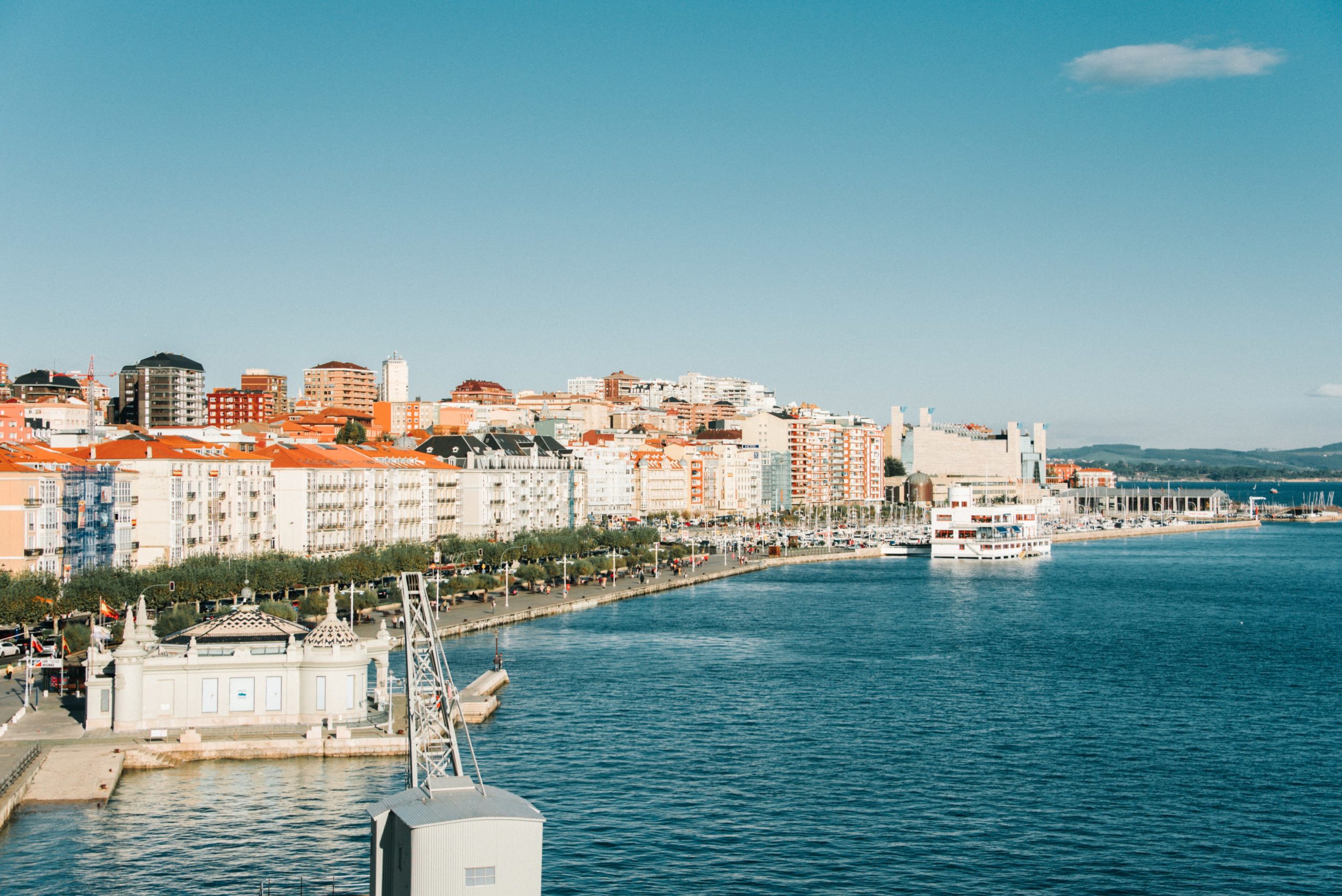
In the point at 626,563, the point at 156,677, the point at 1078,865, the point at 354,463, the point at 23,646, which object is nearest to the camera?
the point at 1078,865

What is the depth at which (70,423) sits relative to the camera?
12469cm

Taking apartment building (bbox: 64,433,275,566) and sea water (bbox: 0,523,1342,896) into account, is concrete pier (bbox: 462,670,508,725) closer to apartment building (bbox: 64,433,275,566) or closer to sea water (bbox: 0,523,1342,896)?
sea water (bbox: 0,523,1342,896)

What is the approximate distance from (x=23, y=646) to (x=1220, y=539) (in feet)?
489

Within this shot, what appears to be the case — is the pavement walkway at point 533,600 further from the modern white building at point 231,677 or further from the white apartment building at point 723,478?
the white apartment building at point 723,478

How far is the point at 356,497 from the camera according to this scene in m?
86.8

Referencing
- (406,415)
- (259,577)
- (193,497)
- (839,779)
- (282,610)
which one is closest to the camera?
(839,779)

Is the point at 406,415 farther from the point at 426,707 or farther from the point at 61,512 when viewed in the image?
the point at 426,707

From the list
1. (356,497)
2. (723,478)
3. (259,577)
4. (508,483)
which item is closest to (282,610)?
(259,577)

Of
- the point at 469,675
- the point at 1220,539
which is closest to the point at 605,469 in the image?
the point at 1220,539

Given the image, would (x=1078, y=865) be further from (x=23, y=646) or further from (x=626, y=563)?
(x=626, y=563)

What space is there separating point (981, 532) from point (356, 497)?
64.9 m

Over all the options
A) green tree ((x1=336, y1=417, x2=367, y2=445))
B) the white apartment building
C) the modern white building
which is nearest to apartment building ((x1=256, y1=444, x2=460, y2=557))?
green tree ((x1=336, y1=417, x2=367, y2=445))

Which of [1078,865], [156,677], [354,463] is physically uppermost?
[354,463]

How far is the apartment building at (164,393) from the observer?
171 meters
